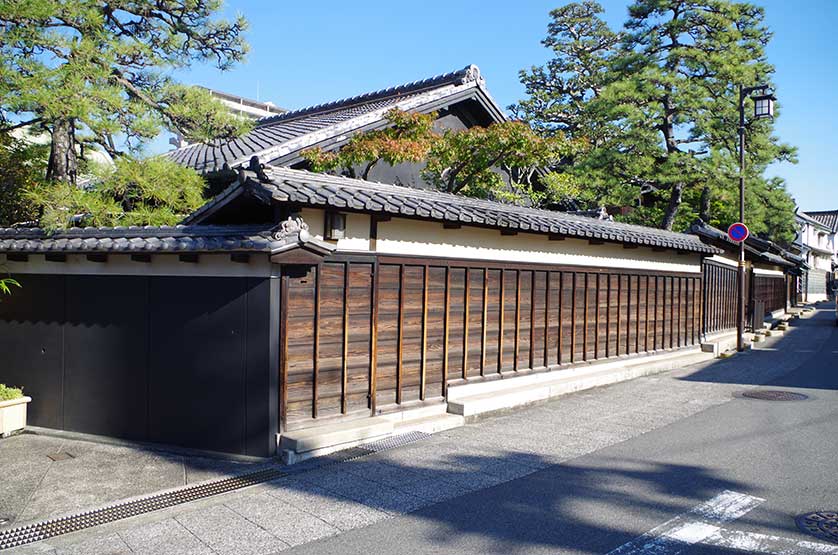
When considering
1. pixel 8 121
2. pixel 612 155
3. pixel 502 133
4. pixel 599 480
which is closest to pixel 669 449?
pixel 599 480

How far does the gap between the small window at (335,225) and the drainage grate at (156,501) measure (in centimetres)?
291

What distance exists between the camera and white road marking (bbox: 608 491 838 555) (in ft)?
Result: 17.6

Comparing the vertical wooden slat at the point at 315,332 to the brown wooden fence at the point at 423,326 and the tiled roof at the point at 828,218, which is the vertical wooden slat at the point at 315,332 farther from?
the tiled roof at the point at 828,218

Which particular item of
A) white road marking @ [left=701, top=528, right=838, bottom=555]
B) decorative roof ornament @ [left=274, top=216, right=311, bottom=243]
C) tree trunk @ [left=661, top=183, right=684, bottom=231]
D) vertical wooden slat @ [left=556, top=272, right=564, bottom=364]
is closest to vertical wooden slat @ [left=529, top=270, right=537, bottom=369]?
vertical wooden slat @ [left=556, top=272, right=564, bottom=364]

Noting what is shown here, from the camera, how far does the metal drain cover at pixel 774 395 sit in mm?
12263

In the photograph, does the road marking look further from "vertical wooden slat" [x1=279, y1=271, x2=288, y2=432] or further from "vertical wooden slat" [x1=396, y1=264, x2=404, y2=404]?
"vertical wooden slat" [x1=396, y1=264, x2=404, y2=404]

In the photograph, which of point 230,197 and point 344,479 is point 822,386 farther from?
point 230,197

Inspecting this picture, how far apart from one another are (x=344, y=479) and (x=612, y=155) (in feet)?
70.4

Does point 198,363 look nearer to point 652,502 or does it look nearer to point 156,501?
point 156,501

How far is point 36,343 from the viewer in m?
10.0

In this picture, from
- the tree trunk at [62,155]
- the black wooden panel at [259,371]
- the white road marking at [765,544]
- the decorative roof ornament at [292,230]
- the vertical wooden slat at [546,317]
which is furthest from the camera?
the vertical wooden slat at [546,317]

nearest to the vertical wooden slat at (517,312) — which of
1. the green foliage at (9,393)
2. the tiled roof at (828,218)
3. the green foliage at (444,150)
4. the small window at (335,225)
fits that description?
the green foliage at (444,150)

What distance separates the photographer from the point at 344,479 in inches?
292

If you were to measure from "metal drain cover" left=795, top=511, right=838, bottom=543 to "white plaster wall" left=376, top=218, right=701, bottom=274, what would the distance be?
6.10m
